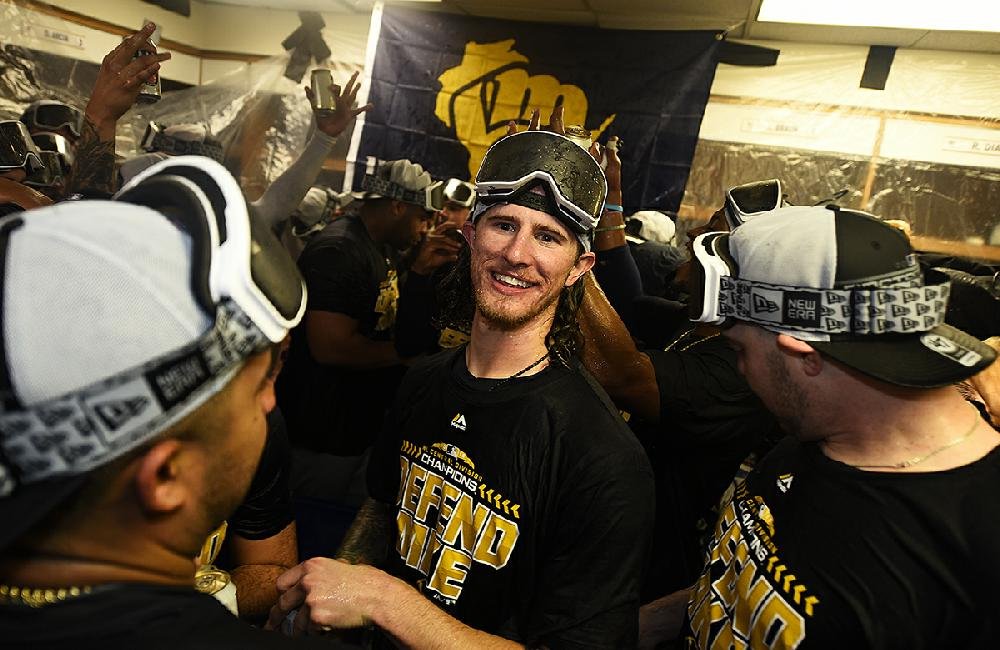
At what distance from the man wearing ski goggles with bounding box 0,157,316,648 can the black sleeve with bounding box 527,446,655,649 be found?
0.95m

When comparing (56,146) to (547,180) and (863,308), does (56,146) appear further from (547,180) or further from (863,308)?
(863,308)

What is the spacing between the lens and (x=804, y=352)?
147 centimetres

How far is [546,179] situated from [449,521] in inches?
50.8

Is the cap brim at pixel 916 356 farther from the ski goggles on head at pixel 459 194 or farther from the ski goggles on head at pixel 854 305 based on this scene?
the ski goggles on head at pixel 459 194

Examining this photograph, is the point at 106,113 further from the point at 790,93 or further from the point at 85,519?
the point at 790,93

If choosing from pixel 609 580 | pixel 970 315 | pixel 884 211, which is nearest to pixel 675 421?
pixel 609 580

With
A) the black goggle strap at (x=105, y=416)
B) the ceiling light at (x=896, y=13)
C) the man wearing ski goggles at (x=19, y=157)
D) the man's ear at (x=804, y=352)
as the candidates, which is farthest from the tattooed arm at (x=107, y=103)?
the ceiling light at (x=896, y=13)

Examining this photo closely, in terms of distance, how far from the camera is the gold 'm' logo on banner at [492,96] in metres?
5.75

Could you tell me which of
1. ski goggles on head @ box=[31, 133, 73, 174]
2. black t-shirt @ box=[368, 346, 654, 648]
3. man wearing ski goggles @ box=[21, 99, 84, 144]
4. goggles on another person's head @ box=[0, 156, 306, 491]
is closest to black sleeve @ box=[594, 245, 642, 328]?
black t-shirt @ box=[368, 346, 654, 648]

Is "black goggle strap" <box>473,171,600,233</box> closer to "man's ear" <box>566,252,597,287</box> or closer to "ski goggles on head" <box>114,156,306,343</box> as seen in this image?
"man's ear" <box>566,252,597,287</box>

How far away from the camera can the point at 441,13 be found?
6016 mm

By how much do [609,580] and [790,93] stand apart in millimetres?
5630

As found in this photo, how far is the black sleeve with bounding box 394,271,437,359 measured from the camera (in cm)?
393

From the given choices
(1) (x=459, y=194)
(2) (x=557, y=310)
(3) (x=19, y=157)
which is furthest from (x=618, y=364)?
(3) (x=19, y=157)
